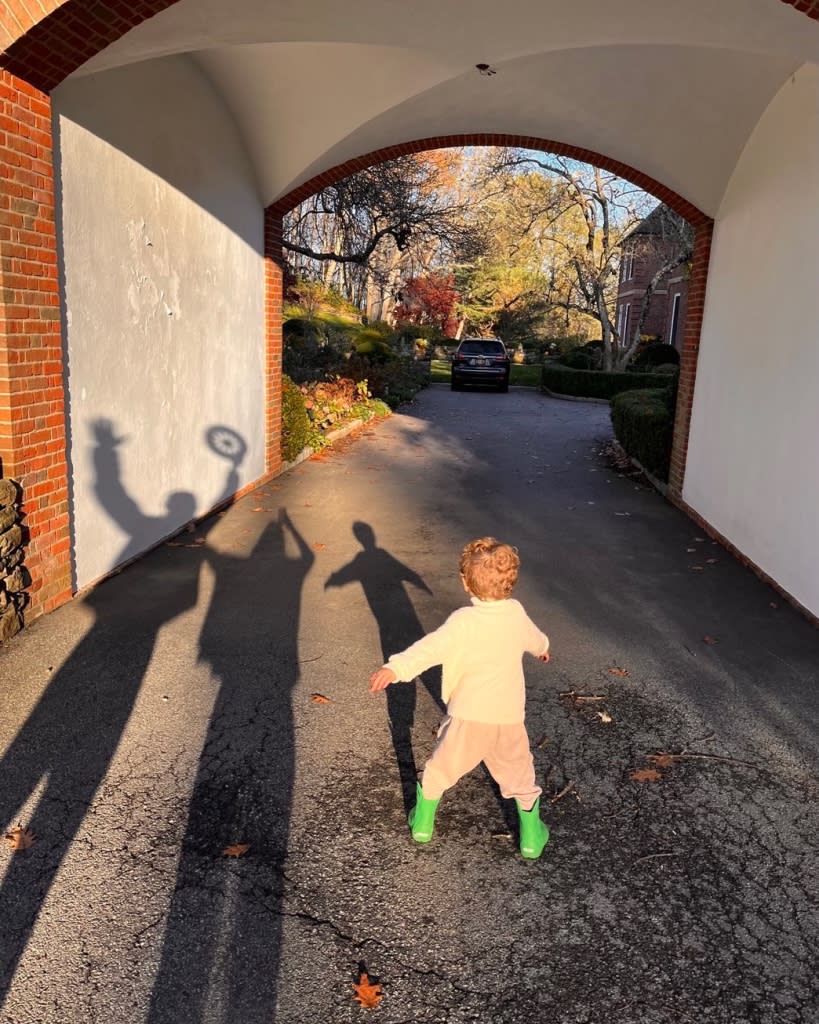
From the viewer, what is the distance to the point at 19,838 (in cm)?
295

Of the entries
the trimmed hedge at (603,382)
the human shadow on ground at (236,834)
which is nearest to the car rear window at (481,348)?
the trimmed hedge at (603,382)

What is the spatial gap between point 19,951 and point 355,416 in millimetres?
13490

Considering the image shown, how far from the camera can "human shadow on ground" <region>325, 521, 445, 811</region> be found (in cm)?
372

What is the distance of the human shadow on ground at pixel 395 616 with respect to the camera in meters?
3.72

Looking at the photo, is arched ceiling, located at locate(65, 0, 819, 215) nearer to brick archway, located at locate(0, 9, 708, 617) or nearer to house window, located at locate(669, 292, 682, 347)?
brick archway, located at locate(0, 9, 708, 617)

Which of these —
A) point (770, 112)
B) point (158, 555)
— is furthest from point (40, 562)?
point (770, 112)

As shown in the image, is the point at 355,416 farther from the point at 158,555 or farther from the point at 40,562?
the point at 40,562

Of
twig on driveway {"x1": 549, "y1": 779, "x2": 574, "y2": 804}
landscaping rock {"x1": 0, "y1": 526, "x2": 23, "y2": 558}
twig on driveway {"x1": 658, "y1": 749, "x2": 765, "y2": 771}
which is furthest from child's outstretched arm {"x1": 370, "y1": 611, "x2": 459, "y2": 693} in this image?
landscaping rock {"x1": 0, "y1": 526, "x2": 23, "y2": 558}

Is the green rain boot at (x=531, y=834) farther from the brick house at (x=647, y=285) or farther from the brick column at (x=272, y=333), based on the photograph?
the brick house at (x=647, y=285)

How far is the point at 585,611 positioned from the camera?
584cm

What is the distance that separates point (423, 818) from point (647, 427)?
8.79 meters

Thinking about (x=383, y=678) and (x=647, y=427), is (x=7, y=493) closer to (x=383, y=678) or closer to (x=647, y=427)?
(x=383, y=678)

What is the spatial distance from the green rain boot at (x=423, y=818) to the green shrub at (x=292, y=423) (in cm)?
849

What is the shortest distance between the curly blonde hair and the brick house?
2658 cm
